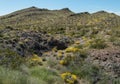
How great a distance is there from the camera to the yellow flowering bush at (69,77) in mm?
16741

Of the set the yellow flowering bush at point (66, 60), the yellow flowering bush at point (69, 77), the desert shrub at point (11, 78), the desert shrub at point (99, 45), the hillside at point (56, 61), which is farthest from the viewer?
the desert shrub at point (99, 45)

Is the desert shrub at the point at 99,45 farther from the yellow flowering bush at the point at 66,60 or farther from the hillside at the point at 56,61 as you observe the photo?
the yellow flowering bush at the point at 66,60

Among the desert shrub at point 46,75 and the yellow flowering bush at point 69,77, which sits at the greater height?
the desert shrub at point 46,75

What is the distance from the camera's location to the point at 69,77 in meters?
17.2

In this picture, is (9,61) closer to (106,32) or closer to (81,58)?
(81,58)

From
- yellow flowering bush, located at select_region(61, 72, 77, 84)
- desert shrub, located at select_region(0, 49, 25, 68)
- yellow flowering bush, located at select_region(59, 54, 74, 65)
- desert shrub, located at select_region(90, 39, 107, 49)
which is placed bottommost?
yellow flowering bush, located at select_region(61, 72, 77, 84)

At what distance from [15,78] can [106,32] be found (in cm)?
2105

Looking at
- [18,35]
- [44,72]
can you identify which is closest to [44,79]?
[44,72]

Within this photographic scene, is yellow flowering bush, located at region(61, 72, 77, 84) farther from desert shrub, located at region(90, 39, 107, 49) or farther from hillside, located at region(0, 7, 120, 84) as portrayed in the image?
desert shrub, located at region(90, 39, 107, 49)

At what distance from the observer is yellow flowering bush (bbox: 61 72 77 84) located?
1674 cm

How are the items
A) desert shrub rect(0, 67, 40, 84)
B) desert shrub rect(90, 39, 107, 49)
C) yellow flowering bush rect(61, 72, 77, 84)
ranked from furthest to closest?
desert shrub rect(90, 39, 107, 49) → yellow flowering bush rect(61, 72, 77, 84) → desert shrub rect(0, 67, 40, 84)

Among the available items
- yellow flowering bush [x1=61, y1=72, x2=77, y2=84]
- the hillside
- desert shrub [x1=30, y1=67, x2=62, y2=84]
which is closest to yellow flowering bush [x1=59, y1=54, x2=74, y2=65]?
the hillside

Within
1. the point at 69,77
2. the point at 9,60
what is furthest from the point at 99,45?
the point at 9,60

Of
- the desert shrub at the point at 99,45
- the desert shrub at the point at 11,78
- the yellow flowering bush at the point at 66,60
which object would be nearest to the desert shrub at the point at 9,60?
the desert shrub at the point at 11,78
